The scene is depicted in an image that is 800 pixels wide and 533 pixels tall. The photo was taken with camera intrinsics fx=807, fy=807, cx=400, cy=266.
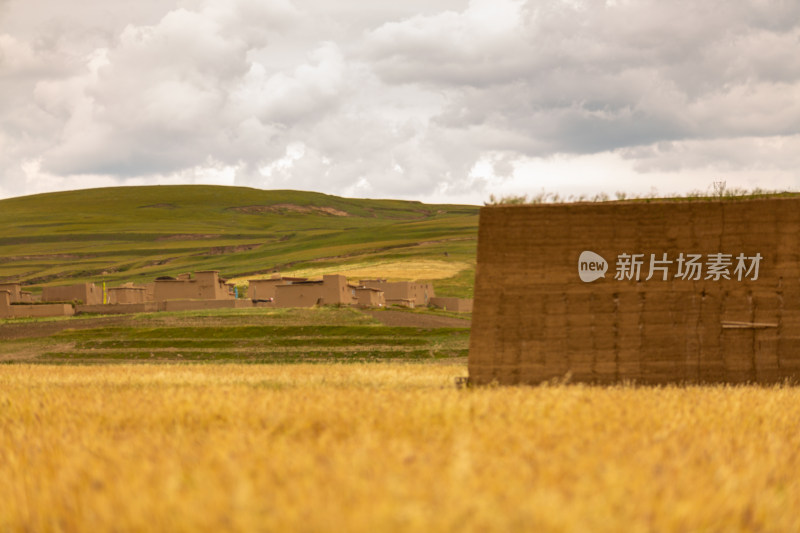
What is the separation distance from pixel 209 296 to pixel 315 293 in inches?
577

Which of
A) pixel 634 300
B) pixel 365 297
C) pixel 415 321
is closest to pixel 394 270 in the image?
pixel 365 297

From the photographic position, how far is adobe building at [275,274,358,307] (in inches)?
2736

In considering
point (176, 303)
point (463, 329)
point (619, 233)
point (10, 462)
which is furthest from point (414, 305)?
point (10, 462)

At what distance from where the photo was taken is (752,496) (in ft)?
17.9

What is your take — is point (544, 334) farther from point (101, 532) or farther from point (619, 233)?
point (101, 532)

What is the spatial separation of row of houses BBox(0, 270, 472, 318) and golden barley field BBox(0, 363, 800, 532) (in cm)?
5955

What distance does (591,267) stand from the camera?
1387 cm

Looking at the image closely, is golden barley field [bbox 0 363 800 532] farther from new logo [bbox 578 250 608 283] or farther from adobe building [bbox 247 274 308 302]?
adobe building [bbox 247 274 308 302]

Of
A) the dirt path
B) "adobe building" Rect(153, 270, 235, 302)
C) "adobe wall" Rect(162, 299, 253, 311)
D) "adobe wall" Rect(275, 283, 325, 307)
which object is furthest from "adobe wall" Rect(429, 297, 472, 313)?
"adobe building" Rect(153, 270, 235, 302)

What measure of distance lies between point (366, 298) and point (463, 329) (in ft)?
81.7

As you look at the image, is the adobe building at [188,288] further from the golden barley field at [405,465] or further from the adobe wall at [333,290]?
the golden barley field at [405,465]

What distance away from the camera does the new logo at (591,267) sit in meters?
13.9

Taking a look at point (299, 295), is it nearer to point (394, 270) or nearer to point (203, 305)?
point (203, 305)

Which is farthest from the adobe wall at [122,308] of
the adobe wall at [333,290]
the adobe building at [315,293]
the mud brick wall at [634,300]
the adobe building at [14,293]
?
the mud brick wall at [634,300]
